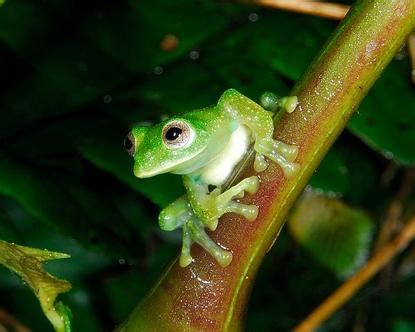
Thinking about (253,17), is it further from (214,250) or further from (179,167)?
(214,250)

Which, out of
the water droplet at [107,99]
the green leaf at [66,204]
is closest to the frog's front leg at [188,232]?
the green leaf at [66,204]

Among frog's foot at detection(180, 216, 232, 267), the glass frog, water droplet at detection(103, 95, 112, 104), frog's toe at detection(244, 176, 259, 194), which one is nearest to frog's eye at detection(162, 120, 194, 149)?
the glass frog

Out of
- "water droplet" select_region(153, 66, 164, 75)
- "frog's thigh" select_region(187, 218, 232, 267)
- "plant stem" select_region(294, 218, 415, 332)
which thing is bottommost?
"plant stem" select_region(294, 218, 415, 332)

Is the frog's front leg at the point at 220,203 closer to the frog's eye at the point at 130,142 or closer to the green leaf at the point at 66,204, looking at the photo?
the frog's eye at the point at 130,142

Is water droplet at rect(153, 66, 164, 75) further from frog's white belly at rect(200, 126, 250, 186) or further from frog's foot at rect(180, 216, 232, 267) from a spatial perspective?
frog's foot at rect(180, 216, 232, 267)

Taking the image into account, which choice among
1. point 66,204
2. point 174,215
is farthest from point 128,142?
point 66,204

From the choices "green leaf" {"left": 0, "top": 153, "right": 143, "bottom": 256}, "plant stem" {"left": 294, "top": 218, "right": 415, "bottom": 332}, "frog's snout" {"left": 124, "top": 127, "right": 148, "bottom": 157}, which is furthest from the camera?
"plant stem" {"left": 294, "top": 218, "right": 415, "bottom": 332}
